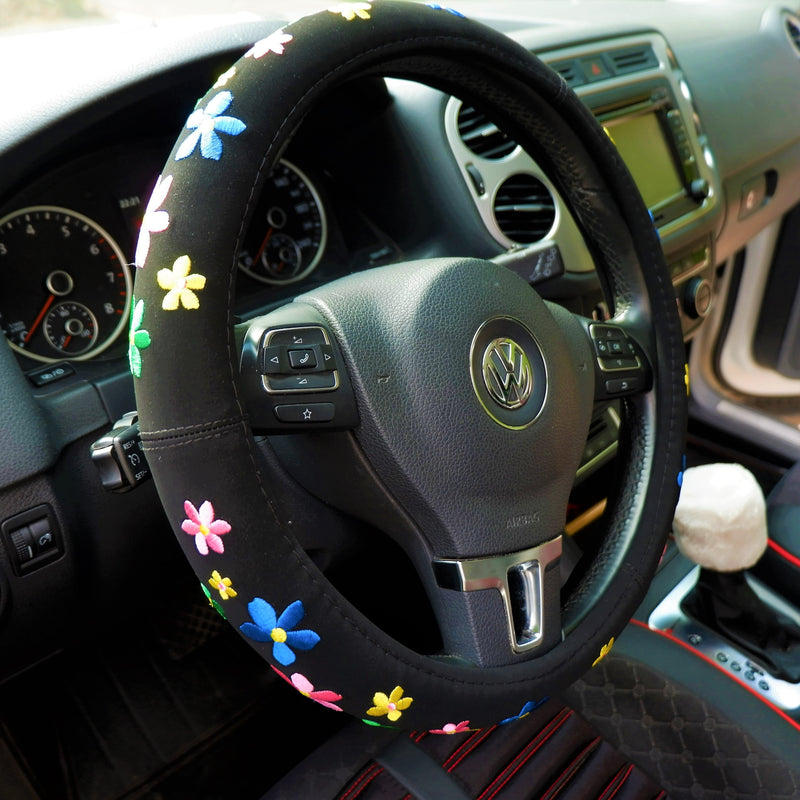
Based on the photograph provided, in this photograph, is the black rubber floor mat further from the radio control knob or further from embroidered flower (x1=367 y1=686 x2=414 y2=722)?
the radio control knob

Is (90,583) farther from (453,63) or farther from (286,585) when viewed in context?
(453,63)

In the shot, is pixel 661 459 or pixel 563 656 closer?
pixel 563 656

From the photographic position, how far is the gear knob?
45.1 inches

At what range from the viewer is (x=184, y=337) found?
0.54 metres

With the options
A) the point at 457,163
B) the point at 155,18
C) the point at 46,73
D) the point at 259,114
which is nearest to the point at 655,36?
the point at 457,163

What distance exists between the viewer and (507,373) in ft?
2.32

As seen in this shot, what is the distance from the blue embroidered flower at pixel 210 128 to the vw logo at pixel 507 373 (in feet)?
0.88

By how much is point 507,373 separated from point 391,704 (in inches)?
10.9

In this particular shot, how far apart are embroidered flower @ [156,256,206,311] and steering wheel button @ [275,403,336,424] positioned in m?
0.10

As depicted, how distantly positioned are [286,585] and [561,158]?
528 mm

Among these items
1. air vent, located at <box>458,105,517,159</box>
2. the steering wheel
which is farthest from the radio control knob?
the steering wheel

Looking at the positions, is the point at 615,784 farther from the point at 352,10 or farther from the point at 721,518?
the point at 352,10

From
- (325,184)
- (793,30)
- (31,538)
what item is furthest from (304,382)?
(793,30)

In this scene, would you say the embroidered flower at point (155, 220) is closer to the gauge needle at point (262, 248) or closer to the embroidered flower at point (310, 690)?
the embroidered flower at point (310, 690)
